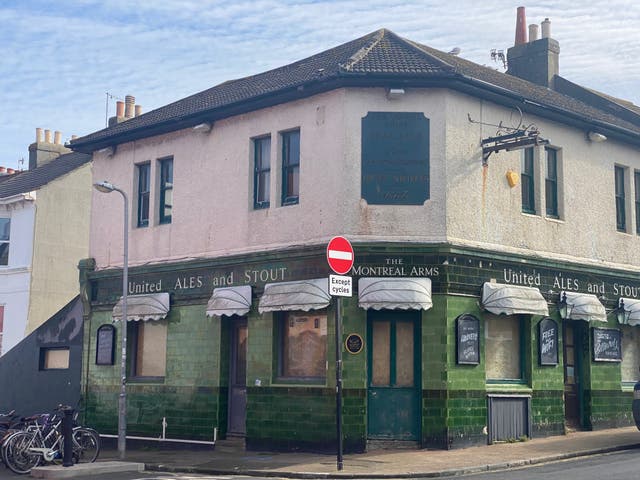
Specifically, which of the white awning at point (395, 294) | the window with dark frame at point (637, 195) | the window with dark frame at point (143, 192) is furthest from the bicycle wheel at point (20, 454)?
the window with dark frame at point (637, 195)

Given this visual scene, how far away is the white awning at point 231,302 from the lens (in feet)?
62.6

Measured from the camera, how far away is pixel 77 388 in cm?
2430

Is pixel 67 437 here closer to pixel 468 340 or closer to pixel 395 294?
pixel 395 294

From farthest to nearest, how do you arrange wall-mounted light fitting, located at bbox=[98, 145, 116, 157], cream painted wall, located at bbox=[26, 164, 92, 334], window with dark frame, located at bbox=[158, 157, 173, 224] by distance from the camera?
cream painted wall, located at bbox=[26, 164, 92, 334]
wall-mounted light fitting, located at bbox=[98, 145, 116, 157]
window with dark frame, located at bbox=[158, 157, 173, 224]

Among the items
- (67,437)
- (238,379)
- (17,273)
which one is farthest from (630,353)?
(17,273)

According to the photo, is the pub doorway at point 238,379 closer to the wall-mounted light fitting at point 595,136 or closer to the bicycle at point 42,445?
the bicycle at point 42,445

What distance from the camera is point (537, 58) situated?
2667 centimetres

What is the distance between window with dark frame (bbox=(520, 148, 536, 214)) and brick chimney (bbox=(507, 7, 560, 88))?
7063 mm

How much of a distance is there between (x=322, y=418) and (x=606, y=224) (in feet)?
29.4

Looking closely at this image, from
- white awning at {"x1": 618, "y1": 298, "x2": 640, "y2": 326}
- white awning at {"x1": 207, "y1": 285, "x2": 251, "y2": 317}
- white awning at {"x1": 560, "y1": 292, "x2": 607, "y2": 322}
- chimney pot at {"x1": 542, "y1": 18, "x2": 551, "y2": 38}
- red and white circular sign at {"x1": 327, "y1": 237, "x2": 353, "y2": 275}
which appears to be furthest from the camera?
chimney pot at {"x1": 542, "y1": 18, "x2": 551, "y2": 38}

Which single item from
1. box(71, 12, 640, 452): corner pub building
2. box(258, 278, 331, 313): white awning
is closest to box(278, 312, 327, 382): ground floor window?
box(71, 12, 640, 452): corner pub building

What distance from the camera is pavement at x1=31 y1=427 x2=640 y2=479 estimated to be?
1473cm

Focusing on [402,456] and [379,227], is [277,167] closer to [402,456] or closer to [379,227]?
[379,227]

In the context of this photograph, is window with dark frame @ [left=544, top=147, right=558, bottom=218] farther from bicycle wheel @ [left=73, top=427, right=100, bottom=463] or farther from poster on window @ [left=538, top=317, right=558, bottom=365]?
bicycle wheel @ [left=73, top=427, right=100, bottom=463]
